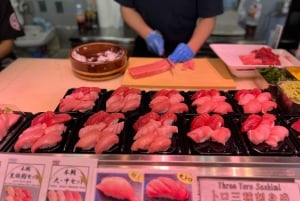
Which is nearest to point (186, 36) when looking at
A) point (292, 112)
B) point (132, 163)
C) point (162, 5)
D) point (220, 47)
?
point (162, 5)

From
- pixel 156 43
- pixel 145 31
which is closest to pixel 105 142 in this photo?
pixel 156 43

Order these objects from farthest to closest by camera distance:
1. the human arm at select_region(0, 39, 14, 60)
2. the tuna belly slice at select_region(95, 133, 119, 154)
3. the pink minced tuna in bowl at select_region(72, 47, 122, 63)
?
the human arm at select_region(0, 39, 14, 60) → the pink minced tuna in bowl at select_region(72, 47, 122, 63) → the tuna belly slice at select_region(95, 133, 119, 154)

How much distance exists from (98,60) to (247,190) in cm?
104

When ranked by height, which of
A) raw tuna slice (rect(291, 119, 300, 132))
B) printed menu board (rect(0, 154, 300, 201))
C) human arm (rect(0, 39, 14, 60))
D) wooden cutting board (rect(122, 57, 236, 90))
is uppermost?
raw tuna slice (rect(291, 119, 300, 132))

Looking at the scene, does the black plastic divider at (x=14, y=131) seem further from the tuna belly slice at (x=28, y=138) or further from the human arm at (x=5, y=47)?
the human arm at (x=5, y=47)

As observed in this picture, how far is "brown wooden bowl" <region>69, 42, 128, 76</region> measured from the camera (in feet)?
4.88

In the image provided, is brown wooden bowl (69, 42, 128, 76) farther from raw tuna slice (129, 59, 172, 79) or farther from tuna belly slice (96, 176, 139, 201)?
tuna belly slice (96, 176, 139, 201)

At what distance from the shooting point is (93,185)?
2.68 feet

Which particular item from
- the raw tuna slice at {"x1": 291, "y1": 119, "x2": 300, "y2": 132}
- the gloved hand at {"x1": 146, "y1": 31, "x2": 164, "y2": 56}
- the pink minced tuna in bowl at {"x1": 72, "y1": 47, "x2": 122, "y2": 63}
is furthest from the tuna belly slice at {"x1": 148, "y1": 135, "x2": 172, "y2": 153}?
the gloved hand at {"x1": 146, "y1": 31, "x2": 164, "y2": 56}

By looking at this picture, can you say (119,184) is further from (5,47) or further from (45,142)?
(5,47)

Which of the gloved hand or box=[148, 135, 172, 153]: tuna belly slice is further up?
box=[148, 135, 172, 153]: tuna belly slice

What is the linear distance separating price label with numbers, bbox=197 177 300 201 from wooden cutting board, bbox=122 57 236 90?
65 centimetres

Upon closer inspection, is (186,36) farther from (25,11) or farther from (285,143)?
(25,11)

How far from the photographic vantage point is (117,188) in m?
0.81
